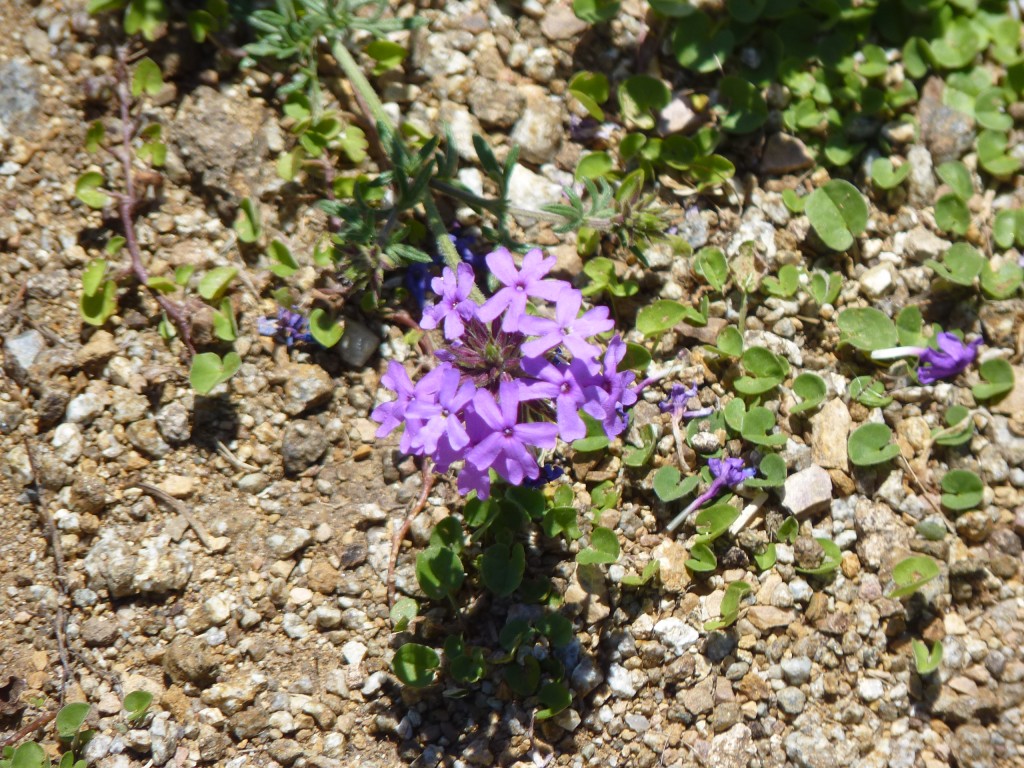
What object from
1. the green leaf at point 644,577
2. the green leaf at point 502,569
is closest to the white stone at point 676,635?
the green leaf at point 644,577

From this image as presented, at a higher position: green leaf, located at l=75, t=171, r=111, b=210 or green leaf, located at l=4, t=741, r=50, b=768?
green leaf, located at l=75, t=171, r=111, b=210

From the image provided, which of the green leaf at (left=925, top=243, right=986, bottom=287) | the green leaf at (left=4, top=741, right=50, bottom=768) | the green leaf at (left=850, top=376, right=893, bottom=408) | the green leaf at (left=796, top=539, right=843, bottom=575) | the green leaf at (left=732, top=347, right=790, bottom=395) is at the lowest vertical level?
the green leaf at (left=4, top=741, right=50, bottom=768)

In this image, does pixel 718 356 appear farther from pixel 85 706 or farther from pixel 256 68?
pixel 85 706

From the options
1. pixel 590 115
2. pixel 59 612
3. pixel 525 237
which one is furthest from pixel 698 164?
pixel 59 612

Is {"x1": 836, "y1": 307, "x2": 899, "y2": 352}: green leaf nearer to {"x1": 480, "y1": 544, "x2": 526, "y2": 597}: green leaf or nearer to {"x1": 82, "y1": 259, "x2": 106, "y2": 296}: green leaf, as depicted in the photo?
{"x1": 480, "y1": 544, "x2": 526, "y2": 597}: green leaf

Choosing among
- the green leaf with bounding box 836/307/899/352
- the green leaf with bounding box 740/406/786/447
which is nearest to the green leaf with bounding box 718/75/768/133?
the green leaf with bounding box 836/307/899/352

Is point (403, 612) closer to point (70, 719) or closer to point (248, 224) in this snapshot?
point (70, 719)
